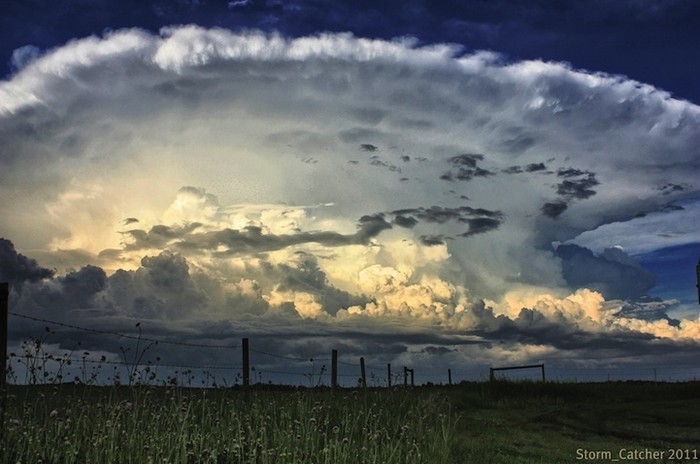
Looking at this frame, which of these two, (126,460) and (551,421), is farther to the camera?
(551,421)

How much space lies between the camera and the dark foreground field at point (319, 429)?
36.3ft

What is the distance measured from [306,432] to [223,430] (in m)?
1.68

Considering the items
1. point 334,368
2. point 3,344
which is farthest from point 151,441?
point 334,368

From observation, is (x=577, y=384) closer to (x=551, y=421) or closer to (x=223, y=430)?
(x=551, y=421)

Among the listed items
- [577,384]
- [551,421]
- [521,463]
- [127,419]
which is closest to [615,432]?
[551,421]

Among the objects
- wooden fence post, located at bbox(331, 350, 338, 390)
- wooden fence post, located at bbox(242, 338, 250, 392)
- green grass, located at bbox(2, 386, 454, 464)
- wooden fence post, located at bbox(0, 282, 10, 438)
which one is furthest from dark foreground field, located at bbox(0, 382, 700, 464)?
wooden fence post, located at bbox(331, 350, 338, 390)

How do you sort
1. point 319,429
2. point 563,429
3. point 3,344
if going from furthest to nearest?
point 563,429, point 319,429, point 3,344

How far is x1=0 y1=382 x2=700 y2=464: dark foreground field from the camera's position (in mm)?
11055

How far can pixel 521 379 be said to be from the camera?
123 ft

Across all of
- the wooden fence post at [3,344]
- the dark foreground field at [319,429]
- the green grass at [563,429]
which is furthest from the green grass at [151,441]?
the green grass at [563,429]

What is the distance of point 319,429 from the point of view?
1462 cm

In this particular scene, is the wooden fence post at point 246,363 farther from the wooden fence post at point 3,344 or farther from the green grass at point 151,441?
the wooden fence post at point 3,344

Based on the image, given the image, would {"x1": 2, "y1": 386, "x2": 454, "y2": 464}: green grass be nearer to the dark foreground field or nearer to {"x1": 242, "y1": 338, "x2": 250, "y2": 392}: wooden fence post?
the dark foreground field

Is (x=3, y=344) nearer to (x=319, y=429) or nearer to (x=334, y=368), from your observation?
(x=319, y=429)
